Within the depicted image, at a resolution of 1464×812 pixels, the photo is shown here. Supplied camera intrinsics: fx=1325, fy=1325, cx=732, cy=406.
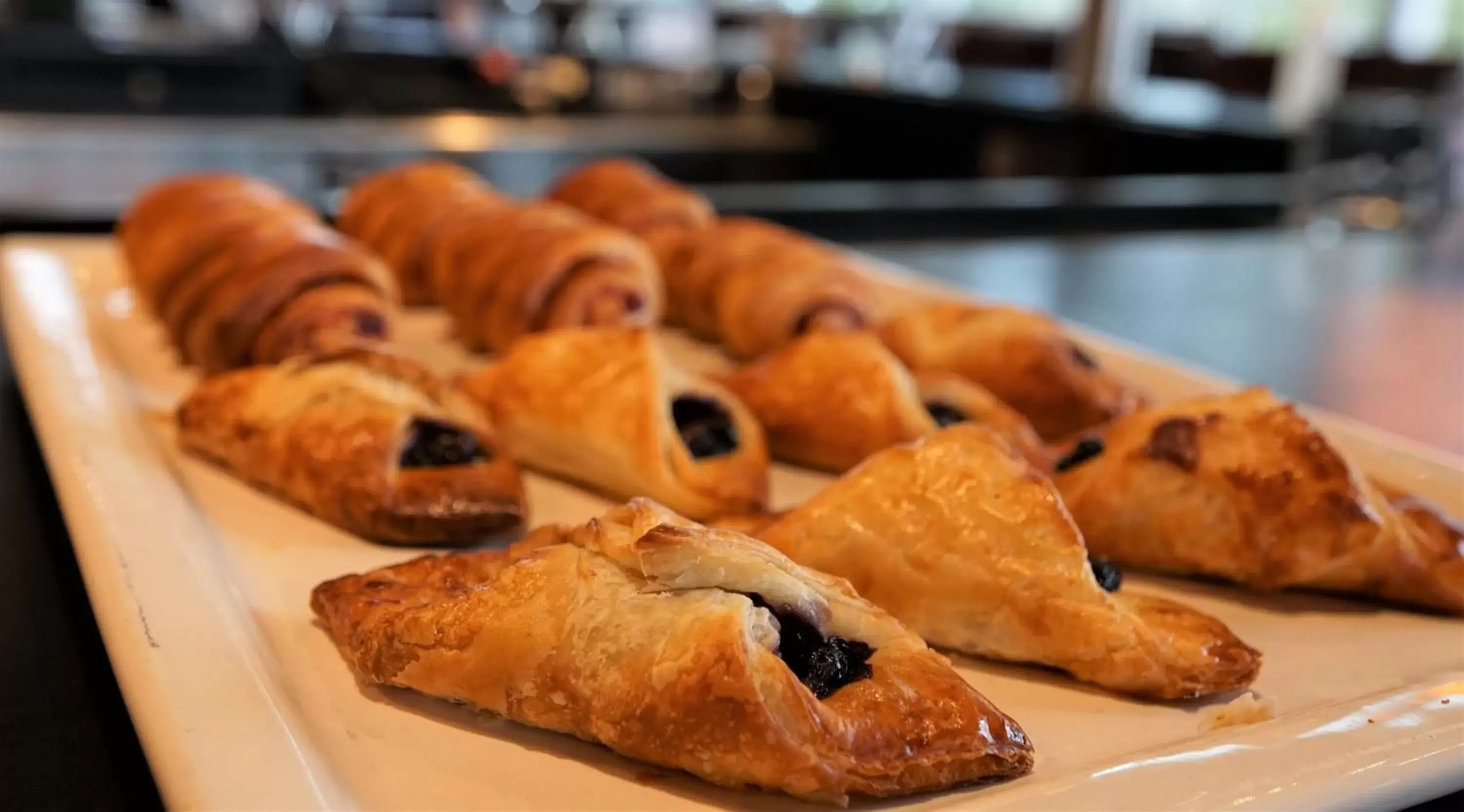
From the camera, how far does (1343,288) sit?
278 centimetres

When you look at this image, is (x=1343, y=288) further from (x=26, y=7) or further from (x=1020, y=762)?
(x=26, y=7)

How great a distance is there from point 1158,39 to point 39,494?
10.2m

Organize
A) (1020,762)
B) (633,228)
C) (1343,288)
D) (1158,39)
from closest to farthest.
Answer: (1020,762), (633,228), (1343,288), (1158,39)

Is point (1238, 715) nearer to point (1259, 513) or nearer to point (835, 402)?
point (1259, 513)

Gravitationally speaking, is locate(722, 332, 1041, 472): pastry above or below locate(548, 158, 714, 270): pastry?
below

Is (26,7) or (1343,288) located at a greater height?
(26,7)

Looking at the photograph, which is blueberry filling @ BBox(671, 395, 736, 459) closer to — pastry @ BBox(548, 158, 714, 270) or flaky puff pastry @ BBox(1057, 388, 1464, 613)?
flaky puff pastry @ BBox(1057, 388, 1464, 613)

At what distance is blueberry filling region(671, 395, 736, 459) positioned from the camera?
1.48 m

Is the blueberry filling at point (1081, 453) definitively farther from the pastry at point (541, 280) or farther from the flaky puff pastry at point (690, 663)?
the pastry at point (541, 280)

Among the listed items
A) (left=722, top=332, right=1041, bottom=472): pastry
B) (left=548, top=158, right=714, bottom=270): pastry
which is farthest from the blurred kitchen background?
(left=722, top=332, right=1041, bottom=472): pastry

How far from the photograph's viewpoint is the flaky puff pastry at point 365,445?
4.25 feet

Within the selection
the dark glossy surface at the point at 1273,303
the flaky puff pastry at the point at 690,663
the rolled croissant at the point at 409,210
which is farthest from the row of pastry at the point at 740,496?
the dark glossy surface at the point at 1273,303

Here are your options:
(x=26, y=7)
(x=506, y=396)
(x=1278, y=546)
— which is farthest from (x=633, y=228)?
(x=26, y=7)

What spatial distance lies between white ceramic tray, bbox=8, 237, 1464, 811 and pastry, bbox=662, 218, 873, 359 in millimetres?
590
